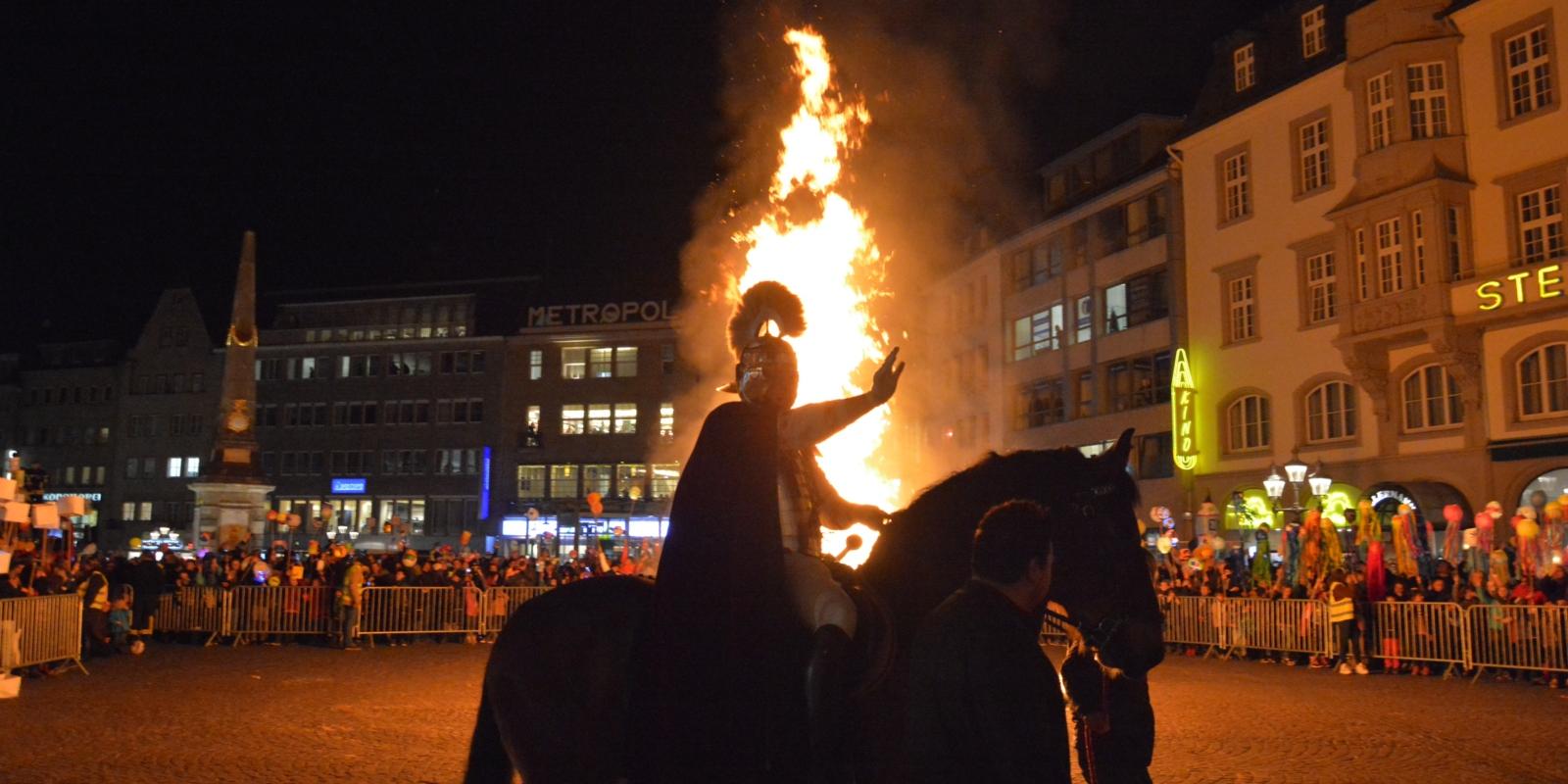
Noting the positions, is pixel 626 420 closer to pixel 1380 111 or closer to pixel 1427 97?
pixel 1380 111

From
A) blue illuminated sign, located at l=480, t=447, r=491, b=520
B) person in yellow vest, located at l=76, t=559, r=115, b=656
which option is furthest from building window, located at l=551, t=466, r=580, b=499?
person in yellow vest, located at l=76, t=559, r=115, b=656

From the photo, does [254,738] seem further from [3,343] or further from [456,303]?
[3,343]

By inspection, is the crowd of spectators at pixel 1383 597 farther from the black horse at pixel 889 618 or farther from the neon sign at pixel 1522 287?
the black horse at pixel 889 618

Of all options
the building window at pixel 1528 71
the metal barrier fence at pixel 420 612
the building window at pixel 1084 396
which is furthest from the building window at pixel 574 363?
the building window at pixel 1528 71

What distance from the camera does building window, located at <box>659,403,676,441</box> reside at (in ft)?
226

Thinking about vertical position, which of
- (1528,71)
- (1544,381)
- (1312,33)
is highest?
(1312,33)

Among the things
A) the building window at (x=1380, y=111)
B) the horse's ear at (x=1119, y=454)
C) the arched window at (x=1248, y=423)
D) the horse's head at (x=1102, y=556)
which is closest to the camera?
the horse's head at (x=1102, y=556)

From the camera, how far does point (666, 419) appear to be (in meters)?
69.1

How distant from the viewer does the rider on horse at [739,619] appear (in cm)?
422

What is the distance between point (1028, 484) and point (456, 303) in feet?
235

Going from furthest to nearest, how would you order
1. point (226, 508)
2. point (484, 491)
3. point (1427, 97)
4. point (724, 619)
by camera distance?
1. point (484, 491)
2. point (226, 508)
3. point (1427, 97)
4. point (724, 619)

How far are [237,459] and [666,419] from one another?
105 ft

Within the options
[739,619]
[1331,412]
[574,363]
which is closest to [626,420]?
[574,363]

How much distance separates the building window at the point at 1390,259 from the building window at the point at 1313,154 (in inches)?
129
